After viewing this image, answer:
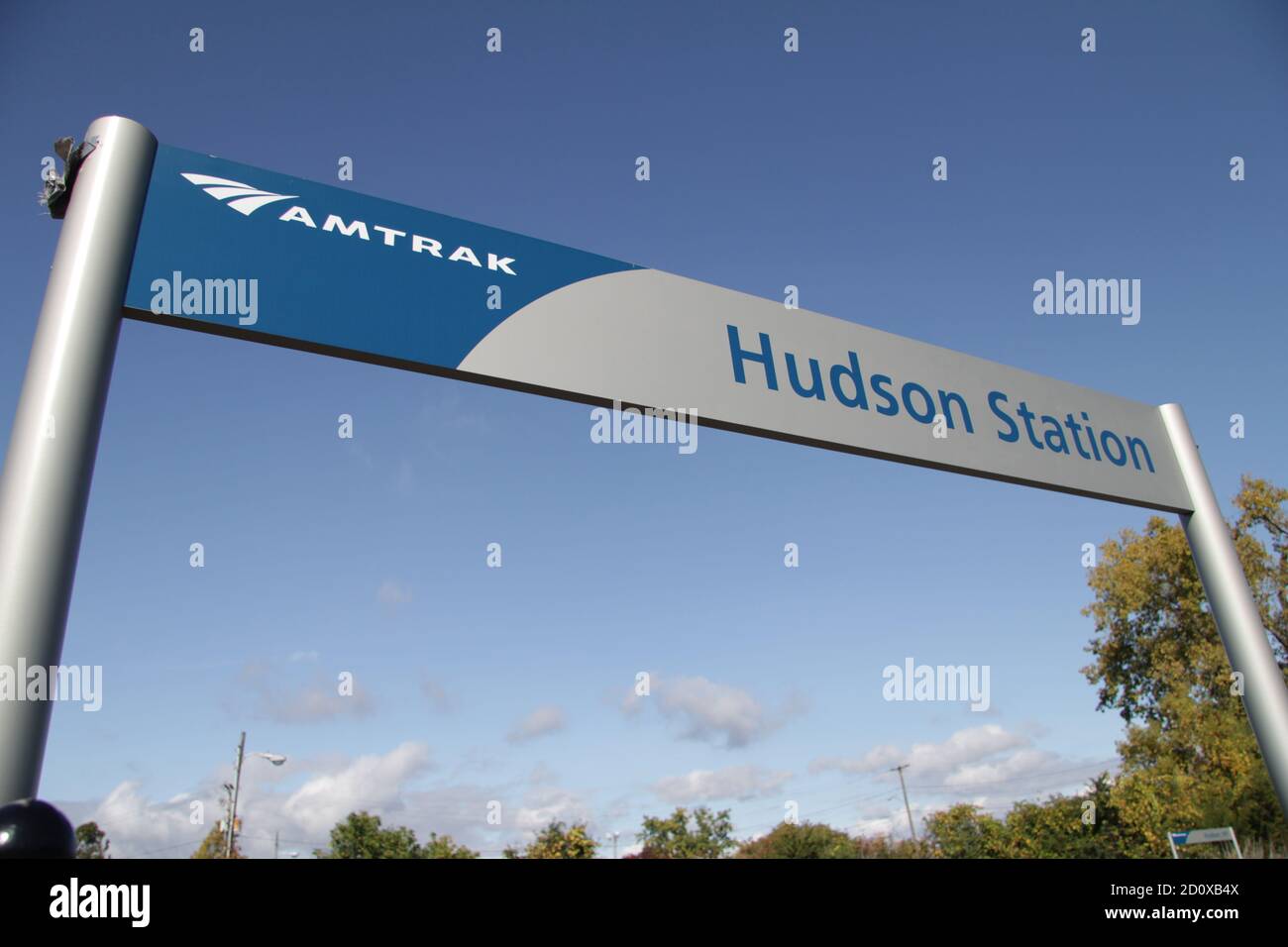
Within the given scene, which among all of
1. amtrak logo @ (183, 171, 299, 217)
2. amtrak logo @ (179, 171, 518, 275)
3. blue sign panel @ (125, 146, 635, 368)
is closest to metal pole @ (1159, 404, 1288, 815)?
blue sign panel @ (125, 146, 635, 368)

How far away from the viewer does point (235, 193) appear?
3383 mm

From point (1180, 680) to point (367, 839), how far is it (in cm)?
3948

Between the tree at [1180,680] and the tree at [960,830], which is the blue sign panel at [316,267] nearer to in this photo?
the tree at [1180,680]

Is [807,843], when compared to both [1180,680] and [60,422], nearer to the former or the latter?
[1180,680]

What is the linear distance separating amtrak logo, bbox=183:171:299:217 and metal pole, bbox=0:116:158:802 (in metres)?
0.20

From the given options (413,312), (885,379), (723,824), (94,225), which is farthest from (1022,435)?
(723,824)

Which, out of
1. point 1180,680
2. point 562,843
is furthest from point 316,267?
point 562,843

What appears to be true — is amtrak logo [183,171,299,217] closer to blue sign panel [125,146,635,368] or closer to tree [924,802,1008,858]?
blue sign panel [125,146,635,368]

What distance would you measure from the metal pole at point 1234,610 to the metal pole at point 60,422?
6.42m

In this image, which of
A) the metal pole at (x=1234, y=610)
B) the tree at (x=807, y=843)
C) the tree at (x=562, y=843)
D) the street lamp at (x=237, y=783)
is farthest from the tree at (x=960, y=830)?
the metal pole at (x=1234, y=610)

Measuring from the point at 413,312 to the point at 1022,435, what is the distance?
4050 mm

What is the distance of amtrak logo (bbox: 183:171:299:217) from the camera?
3331 mm

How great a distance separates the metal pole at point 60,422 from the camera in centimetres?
236
